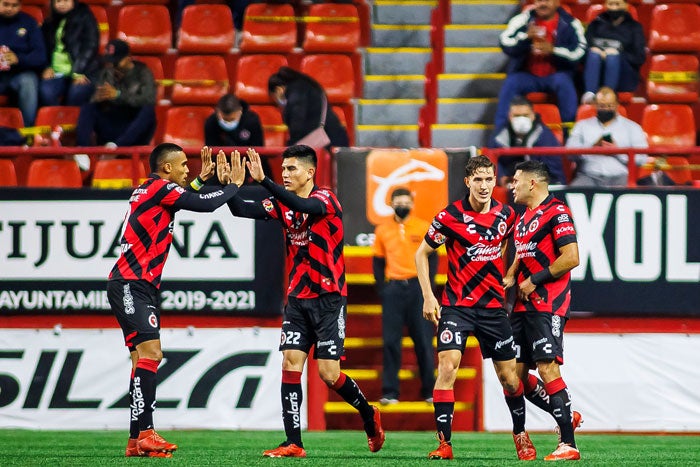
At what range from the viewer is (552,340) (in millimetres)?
8789

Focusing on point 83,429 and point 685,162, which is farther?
point 685,162

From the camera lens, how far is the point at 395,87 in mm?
14891

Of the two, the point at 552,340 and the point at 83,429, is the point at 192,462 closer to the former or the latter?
the point at 552,340

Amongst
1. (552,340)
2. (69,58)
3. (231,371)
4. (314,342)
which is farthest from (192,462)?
(69,58)

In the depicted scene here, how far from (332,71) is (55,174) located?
353 cm

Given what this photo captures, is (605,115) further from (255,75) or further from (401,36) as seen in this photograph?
(255,75)

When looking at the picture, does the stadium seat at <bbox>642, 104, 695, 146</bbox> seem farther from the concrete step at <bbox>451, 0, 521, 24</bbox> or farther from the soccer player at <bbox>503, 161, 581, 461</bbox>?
the soccer player at <bbox>503, 161, 581, 461</bbox>

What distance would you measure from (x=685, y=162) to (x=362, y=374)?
3.76m

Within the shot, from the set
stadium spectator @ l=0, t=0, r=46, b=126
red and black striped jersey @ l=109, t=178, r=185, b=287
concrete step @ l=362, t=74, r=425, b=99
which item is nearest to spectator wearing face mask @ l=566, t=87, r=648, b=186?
concrete step @ l=362, t=74, r=425, b=99

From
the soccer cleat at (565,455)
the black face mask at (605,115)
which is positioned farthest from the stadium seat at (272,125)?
the soccer cleat at (565,455)

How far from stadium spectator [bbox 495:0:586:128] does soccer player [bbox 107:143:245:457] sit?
5.13 metres

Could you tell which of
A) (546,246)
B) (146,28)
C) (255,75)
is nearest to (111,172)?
(255,75)

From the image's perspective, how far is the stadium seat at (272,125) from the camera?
544 inches

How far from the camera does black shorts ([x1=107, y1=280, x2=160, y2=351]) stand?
8.75 meters
